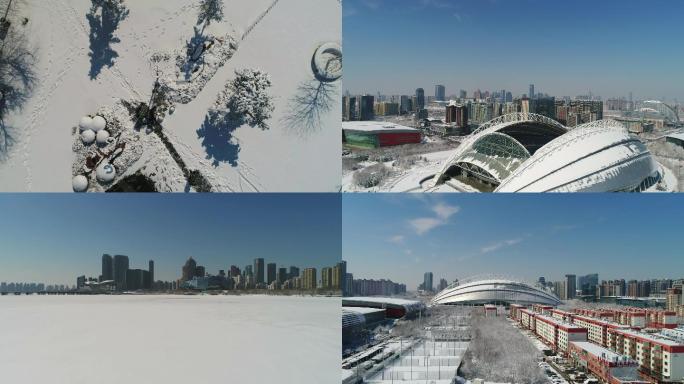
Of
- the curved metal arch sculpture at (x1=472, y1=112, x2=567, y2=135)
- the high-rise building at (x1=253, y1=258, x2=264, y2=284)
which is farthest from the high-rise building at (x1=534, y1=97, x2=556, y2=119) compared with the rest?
the high-rise building at (x1=253, y1=258, x2=264, y2=284)

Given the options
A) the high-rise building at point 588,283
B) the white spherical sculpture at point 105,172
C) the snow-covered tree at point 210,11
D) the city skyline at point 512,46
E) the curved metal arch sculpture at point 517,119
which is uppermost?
the snow-covered tree at point 210,11

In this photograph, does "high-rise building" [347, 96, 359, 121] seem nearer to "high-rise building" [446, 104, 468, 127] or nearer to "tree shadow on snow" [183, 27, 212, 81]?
"high-rise building" [446, 104, 468, 127]

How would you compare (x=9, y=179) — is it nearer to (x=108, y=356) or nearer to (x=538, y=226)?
(x=108, y=356)

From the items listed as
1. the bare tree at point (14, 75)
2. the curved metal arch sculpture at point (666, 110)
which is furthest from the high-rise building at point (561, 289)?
the bare tree at point (14, 75)

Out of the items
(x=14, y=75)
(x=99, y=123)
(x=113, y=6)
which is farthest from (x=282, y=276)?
(x=14, y=75)

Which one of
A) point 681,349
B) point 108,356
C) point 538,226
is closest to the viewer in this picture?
point 681,349

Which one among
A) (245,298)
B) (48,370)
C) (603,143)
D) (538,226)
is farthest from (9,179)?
(603,143)

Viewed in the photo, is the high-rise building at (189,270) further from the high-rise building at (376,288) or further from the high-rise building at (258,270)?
the high-rise building at (376,288)
